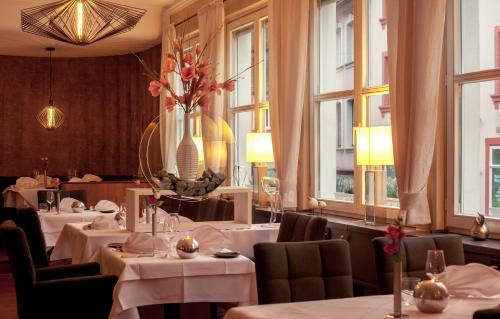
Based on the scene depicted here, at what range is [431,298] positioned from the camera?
2.89 m

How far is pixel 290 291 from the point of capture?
3.60 meters

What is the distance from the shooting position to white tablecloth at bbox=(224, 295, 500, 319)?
9.39 feet

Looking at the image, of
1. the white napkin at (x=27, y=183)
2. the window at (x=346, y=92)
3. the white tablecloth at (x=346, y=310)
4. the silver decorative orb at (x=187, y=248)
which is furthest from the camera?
the white napkin at (x=27, y=183)

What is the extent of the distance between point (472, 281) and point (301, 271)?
801 mm

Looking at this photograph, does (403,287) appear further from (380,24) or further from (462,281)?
(380,24)

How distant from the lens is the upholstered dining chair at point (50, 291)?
14.8 feet

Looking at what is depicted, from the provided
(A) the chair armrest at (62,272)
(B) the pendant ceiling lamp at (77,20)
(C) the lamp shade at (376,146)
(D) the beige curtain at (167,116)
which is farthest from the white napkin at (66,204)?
(C) the lamp shade at (376,146)

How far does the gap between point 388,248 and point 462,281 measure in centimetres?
82

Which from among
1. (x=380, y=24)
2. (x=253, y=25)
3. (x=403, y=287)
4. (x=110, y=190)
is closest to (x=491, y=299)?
(x=403, y=287)

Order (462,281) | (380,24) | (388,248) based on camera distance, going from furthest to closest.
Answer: (380,24) < (462,281) < (388,248)

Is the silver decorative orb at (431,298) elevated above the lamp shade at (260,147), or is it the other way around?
the lamp shade at (260,147)

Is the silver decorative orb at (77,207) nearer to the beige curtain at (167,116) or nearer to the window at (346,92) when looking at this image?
the window at (346,92)

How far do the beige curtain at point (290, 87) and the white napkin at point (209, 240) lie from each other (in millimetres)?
2484

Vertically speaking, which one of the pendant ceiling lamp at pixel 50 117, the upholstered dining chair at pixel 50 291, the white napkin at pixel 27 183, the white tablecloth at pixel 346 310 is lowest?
the upholstered dining chair at pixel 50 291
